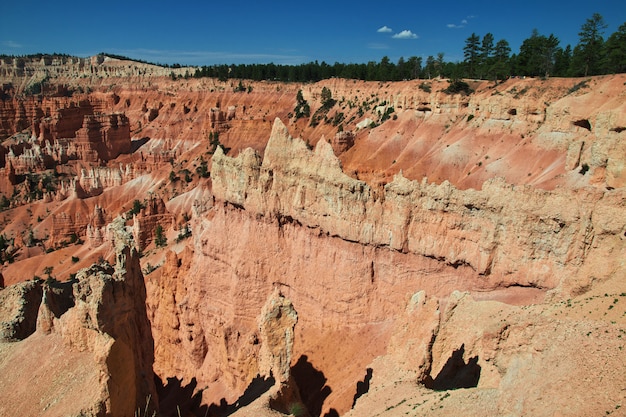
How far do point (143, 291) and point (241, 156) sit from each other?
1127cm

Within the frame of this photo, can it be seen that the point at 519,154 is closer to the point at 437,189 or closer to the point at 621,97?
the point at 621,97

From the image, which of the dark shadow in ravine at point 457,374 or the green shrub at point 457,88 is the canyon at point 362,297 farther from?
the green shrub at point 457,88

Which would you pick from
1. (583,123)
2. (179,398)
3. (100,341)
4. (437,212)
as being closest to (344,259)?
(437,212)

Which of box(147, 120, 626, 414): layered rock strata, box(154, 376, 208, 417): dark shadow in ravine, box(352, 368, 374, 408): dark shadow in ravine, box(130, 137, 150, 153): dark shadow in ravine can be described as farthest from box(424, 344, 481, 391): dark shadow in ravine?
box(130, 137, 150, 153): dark shadow in ravine

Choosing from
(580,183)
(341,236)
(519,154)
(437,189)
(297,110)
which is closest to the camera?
(437,189)

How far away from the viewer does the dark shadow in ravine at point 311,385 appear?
23.2 meters

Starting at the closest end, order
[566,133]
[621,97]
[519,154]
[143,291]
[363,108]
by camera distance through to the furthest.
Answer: [143,291]
[621,97]
[566,133]
[519,154]
[363,108]

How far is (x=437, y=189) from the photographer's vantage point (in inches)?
938

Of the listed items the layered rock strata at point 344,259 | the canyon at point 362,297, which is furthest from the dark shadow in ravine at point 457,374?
the layered rock strata at point 344,259

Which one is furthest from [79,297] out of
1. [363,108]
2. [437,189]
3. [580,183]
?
[363,108]

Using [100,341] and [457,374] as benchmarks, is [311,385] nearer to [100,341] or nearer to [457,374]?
[457,374]

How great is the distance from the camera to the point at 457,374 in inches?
756

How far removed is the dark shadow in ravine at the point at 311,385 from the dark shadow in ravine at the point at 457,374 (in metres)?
6.27

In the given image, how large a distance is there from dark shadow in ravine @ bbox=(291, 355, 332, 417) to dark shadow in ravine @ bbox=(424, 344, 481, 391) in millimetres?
6266
